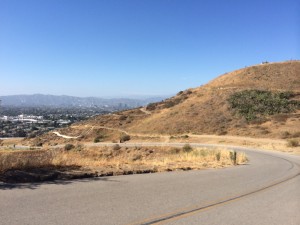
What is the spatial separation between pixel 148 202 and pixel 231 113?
55.4 metres

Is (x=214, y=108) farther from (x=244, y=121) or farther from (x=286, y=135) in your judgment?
(x=286, y=135)

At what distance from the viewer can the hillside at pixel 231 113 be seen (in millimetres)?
53469

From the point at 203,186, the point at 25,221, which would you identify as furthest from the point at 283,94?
the point at 25,221

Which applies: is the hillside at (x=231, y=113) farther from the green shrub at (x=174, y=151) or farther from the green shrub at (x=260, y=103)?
the green shrub at (x=174, y=151)

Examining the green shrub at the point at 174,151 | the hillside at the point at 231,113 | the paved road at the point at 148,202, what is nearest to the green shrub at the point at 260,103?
the hillside at the point at 231,113

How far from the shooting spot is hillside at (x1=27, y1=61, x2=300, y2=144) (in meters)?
53.5

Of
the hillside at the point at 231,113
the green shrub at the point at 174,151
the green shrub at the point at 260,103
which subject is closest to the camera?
the green shrub at the point at 174,151

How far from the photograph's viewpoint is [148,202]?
8336mm

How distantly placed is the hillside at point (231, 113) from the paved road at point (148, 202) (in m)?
36.4

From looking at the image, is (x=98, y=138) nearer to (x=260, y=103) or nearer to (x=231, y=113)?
(x=231, y=113)

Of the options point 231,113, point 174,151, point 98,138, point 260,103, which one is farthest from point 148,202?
point 260,103

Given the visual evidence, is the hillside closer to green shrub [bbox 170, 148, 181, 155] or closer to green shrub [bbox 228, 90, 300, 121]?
green shrub [bbox 228, 90, 300, 121]

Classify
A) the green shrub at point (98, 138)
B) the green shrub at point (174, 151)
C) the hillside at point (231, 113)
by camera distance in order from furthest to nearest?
the green shrub at point (98, 138) → the hillside at point (231, 113) → the green shrub at point (174, 151)

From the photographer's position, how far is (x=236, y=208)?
8.39 m
